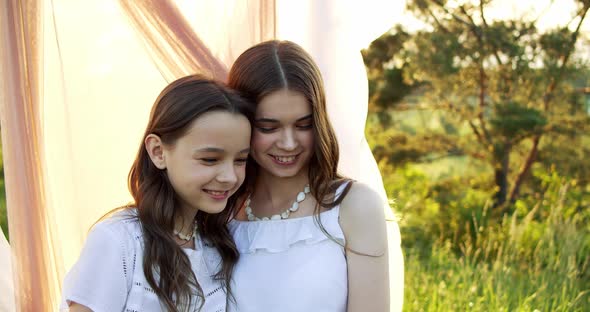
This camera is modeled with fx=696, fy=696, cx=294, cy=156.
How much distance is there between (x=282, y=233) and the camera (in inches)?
86.4

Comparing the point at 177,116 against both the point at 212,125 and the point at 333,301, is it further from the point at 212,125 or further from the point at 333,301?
the point at 333,301

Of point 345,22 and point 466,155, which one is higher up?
point 345,22

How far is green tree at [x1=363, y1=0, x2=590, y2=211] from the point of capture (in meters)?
4.82

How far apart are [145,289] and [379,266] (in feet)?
2.25

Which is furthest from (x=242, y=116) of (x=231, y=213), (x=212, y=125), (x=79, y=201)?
(x=79, y=201)

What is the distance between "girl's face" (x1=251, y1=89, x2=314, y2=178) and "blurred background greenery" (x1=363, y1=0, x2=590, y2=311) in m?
2.35

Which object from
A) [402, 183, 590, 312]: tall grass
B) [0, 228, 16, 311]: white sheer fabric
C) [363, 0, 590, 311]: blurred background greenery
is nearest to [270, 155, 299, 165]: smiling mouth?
[0, 228, 16, 311]: white sheer fabric

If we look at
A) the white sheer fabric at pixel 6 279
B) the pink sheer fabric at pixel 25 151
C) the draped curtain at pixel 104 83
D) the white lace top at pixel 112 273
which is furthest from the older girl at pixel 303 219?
the white sheer fabric at pixel 6 279

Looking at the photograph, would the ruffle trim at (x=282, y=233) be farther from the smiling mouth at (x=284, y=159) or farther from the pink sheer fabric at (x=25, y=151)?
the pink sheer fabric at (x=25, y=151)

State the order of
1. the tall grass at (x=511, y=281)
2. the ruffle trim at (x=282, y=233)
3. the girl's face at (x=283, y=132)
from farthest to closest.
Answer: the tall grass at (x=511, y=281), the ruffle trim at (x=282, y=233), the girl's face at (x=283, y=132)

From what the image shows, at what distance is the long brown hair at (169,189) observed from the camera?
1907 mm

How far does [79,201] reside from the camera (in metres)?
2.37

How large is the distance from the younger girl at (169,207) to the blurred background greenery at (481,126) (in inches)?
98.6

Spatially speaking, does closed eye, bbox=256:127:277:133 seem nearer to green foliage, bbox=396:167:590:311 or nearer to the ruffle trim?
the ruffle trim
